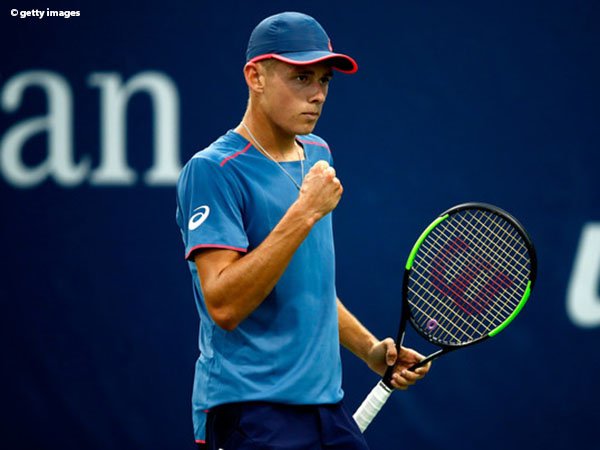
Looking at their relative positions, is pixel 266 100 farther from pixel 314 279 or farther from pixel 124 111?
pixel 124 111

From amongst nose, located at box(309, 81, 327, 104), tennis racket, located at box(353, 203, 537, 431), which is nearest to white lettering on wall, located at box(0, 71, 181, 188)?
tennis racket, located at box(353, 203, 537, 431)

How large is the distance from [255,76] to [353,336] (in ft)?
2.64

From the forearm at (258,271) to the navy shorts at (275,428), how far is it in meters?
0.26

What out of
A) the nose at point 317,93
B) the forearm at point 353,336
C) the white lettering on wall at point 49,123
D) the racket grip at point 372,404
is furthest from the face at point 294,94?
the white lettering on wall at point 49,123

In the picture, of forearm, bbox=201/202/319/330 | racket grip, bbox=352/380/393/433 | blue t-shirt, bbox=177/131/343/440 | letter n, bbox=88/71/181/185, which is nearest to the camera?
forearm, bbox=201/202/319/330

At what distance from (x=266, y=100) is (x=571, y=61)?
97.7 inches

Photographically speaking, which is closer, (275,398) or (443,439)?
(275,398)

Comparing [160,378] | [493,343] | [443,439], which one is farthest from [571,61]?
[160,378]

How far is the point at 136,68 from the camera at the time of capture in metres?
4.81

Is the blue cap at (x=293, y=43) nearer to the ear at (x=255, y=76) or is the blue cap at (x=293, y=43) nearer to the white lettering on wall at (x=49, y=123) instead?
the ear at (x=255, y=76)

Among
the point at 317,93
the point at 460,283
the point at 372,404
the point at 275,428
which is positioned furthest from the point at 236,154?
the point at 460,283

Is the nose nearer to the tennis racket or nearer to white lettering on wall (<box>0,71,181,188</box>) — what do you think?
the tennis racket

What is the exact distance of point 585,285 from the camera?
4.88 metres

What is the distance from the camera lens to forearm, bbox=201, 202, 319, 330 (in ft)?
8.36
